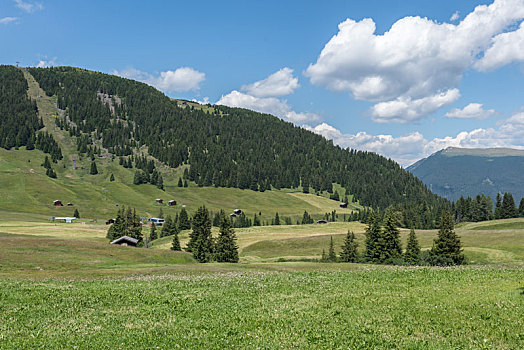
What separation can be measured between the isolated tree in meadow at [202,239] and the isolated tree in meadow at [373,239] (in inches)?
1455

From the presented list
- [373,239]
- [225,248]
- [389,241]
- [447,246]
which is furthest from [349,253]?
[225,248]

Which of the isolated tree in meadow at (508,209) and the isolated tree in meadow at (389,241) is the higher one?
the isolated tree in meadow at (508,209)

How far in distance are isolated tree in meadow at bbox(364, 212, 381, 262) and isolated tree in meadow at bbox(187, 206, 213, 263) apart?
121 ft

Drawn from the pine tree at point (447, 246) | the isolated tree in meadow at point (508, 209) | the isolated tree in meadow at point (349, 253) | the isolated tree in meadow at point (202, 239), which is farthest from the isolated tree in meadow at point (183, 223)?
the isolated tree in meadow at point (508, 209)

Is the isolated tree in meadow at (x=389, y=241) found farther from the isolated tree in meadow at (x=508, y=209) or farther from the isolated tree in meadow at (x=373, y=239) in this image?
the isolated tree in meadow at (x=508, y=209)

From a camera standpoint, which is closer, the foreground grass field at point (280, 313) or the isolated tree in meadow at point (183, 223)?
the foreground grass field at point (280, 313)

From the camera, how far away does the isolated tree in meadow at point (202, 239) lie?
269 feet

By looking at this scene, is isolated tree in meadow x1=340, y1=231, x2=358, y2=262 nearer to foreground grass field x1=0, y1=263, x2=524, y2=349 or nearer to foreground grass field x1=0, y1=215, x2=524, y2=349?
foreground grass field x1=0, y1=215, x2=524, y2=349

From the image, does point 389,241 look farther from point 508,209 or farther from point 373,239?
point 508,209

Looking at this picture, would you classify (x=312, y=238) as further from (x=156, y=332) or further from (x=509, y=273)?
(x=156, y=332)

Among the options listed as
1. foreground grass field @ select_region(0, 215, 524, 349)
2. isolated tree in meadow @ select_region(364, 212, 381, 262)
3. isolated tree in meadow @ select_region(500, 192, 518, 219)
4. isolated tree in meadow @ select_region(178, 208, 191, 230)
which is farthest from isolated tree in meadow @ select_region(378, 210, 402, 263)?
isolated tree in meadow @ select_region(500, 192, 518, 219)

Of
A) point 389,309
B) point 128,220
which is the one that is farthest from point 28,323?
point 128,220

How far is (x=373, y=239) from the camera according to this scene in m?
85.2

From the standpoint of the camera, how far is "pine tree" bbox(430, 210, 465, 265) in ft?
232
